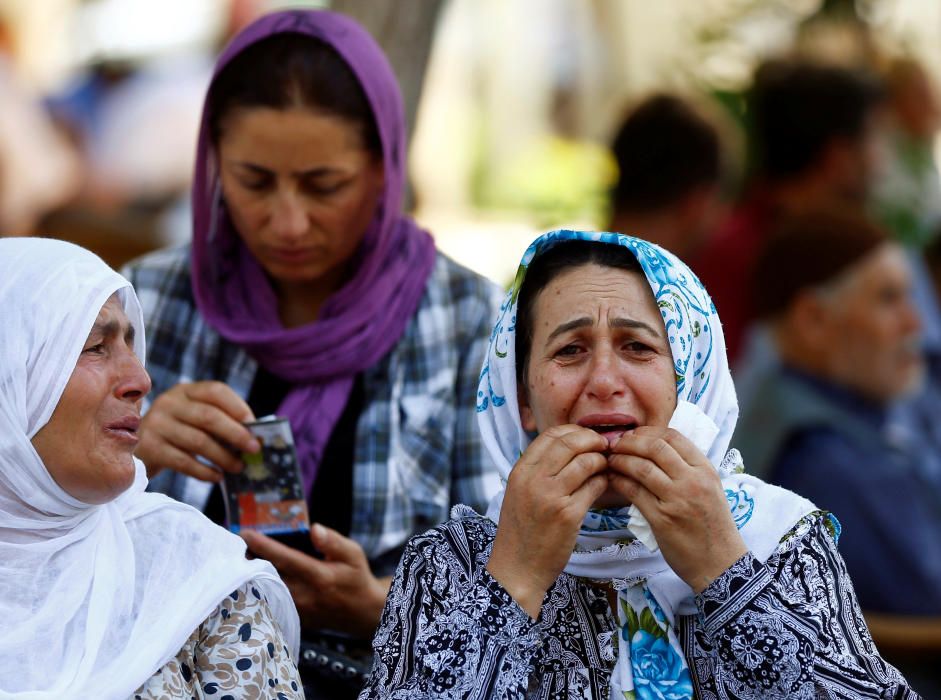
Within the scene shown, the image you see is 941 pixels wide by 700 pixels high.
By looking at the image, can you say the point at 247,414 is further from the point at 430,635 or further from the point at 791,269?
→ the point at 791,269

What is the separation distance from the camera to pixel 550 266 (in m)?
3.00

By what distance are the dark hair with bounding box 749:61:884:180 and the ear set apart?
381cm

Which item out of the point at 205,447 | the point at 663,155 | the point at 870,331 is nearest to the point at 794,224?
the point at 870,331

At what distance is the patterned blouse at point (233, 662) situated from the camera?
2.74m

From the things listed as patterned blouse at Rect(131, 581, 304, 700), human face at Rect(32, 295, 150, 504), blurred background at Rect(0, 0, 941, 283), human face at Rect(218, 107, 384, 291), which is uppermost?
blurred background at Rect(0, 0, 941, 283)

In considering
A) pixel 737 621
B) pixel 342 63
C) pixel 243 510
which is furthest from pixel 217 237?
pixel 737 621

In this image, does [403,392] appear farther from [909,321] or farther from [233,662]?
[909,321]

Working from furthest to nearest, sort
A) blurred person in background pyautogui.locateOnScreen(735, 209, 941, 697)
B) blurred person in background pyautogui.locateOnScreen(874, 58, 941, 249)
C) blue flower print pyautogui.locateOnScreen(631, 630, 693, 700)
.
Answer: blurred person in background pyautogui.locateOnScreen(874, 58, 941, 249), blurred person in background pyautogui.locateOnScreen(735, 209, 941, 697), blue flower print pyautogui.locateOnScreen(631, 630, 693, 700)

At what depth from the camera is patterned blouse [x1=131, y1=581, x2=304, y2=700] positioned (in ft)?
8.98

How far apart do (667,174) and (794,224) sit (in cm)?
75

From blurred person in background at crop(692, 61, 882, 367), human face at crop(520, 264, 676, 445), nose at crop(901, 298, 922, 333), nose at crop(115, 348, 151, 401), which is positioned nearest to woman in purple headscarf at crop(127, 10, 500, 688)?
nose at crop(115, 348, 151, 401)

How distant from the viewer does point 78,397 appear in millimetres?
2783

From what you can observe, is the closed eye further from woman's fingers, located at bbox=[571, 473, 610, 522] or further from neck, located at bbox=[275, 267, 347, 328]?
neck, located at bbox=[275, 267, 347, 328]

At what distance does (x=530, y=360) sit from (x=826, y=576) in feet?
2.29
